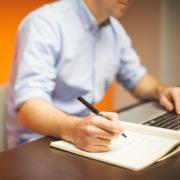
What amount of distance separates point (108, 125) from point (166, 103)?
51 centimetres

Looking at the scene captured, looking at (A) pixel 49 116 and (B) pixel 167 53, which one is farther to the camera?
(B) pixel 167 53

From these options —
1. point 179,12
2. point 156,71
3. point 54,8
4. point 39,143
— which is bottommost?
point 156,71

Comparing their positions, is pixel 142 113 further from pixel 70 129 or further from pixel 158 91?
pixel 70 129

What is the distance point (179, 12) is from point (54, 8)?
1.41 metres

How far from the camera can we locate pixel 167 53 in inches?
99.7

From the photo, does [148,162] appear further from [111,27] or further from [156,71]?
[156,71]

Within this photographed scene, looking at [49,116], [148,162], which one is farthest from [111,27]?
[148,162]

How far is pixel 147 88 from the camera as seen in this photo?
4.84 ft

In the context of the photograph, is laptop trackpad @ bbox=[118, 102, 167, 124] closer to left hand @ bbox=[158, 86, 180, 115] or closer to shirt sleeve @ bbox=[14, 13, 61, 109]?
left hand @ bbox=[158, 86, 180, 115]

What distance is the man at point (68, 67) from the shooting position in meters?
1.02

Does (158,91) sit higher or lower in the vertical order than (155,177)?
lower

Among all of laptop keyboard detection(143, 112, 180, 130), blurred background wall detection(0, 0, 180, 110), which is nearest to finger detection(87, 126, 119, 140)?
laptop keyboard detection(143, 112, 180, 130)

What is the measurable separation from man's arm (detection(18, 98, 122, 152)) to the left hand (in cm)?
41

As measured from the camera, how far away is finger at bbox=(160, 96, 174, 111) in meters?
1.19
